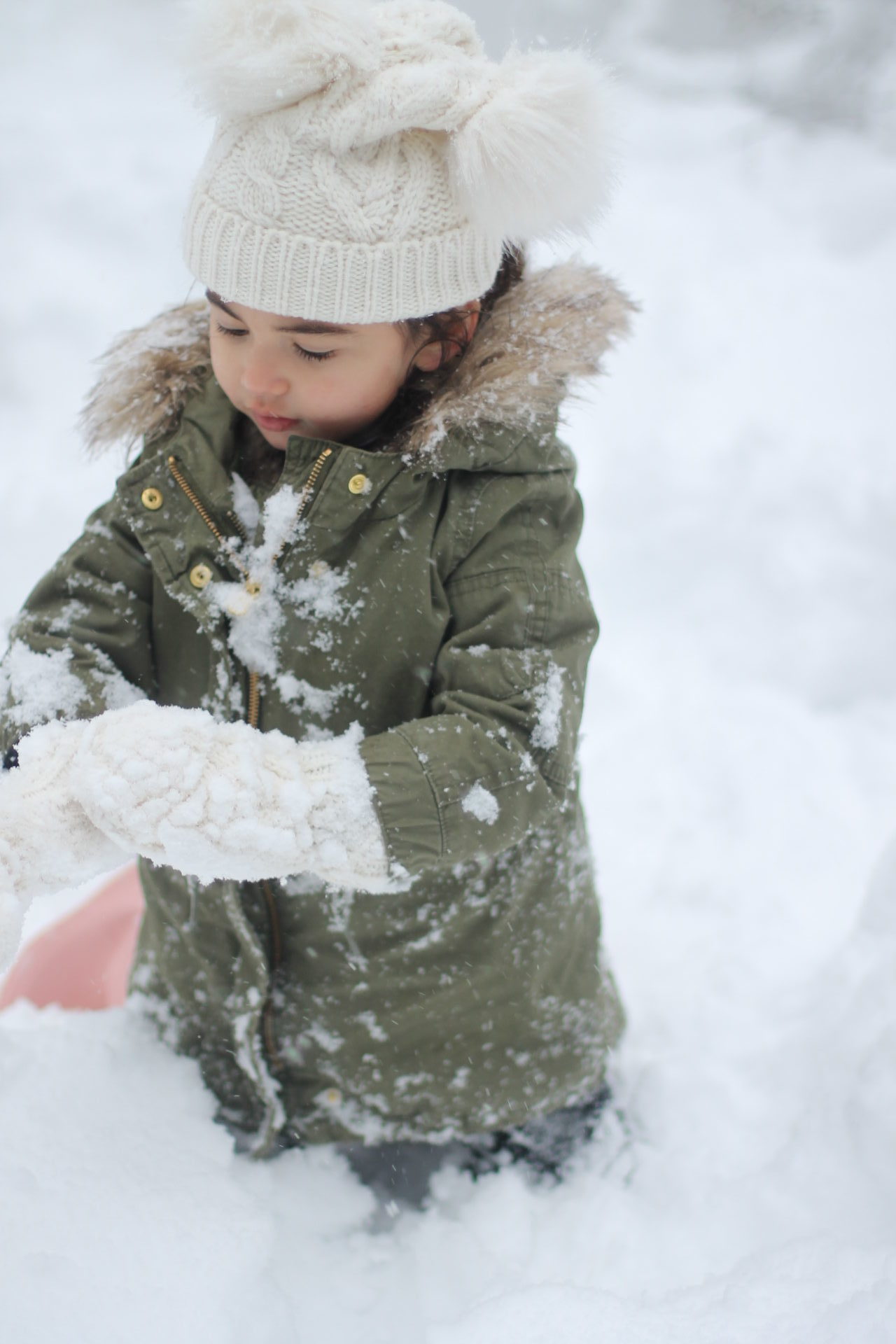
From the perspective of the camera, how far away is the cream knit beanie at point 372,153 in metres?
0.89

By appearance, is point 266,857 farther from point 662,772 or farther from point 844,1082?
point 662,772

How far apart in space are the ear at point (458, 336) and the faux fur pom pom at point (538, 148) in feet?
0.33

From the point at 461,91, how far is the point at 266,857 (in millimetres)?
657

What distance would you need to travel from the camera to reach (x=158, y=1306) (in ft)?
3.24

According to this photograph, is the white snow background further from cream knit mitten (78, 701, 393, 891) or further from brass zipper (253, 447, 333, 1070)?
cream knit mitten (78, 701, 393, 891)

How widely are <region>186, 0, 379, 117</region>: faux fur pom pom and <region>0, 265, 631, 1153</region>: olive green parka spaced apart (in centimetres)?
27

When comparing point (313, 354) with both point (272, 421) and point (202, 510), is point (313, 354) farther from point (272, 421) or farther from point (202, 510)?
point (202, 510)

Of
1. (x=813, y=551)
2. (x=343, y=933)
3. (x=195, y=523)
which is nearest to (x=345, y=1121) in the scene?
(x=343, y=933)

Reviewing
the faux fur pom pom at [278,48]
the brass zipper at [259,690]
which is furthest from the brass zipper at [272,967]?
the faux fur pom pom at [278,48]

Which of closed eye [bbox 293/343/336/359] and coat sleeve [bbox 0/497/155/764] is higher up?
closed eye [bbox 293/343/336/359]

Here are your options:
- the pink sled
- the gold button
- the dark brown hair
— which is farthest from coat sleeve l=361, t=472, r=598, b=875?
the pink sled

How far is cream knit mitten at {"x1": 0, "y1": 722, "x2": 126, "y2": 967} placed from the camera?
847mm

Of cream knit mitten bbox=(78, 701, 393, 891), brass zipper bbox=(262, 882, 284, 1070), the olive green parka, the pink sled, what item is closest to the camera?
cream knit mitten bbox=(78, 701, 393, 891)

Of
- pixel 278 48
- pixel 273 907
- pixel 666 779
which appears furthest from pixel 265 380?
pixel 666 779
